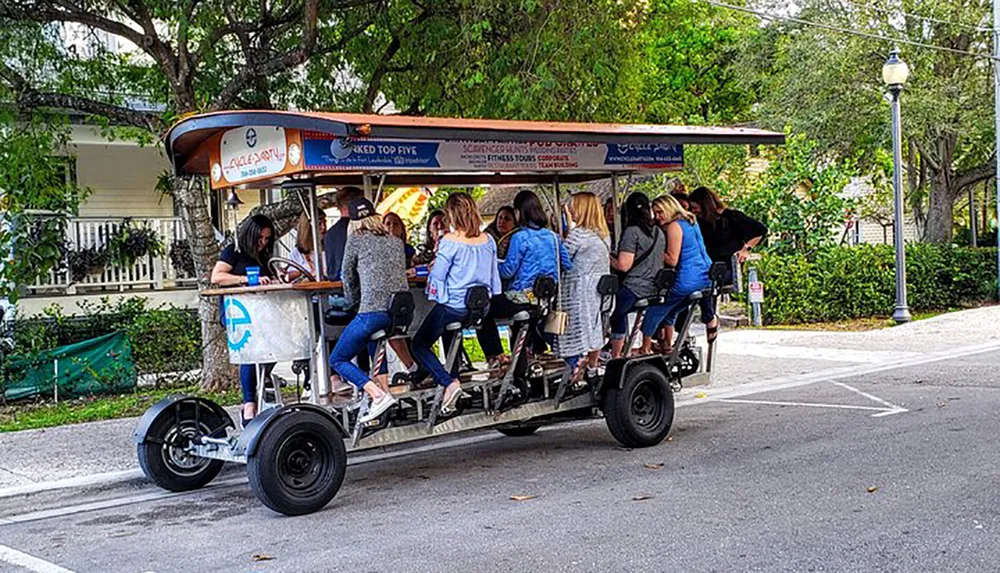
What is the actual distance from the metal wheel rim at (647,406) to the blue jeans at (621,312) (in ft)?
1.59

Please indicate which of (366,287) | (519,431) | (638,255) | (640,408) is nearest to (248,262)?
(366,287)

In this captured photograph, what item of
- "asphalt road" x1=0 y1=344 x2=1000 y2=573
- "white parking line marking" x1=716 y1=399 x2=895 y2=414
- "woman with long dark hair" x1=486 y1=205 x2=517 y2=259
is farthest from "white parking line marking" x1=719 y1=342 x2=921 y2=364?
"woman with long dark hair" x1=486 y1=205 x2=517 y2=259

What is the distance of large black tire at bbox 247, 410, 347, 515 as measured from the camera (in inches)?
282

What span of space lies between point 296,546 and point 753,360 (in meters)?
10.1

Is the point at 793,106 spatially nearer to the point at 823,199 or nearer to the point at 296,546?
the point at 823,199

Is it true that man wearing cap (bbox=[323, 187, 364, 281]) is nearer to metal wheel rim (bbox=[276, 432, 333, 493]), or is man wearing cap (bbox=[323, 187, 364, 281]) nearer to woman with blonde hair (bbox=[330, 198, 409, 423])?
woman with blonde hair (bbox=[330, 198, 409, 423])

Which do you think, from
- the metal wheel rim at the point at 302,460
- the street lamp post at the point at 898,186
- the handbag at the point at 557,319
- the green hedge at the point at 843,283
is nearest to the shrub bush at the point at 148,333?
the handbag at the point at 557,319

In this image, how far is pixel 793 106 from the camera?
2550 centimetres

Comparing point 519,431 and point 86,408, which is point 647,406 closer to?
point 519,431

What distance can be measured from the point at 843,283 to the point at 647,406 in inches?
455

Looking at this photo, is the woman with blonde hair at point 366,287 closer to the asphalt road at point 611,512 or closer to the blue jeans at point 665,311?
the asphalt road at point 611,512

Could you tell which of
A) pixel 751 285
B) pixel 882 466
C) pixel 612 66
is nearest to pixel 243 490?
pixel 882 466

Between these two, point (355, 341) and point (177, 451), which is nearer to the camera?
point (355, 341)

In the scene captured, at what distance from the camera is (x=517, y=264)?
8.77m
